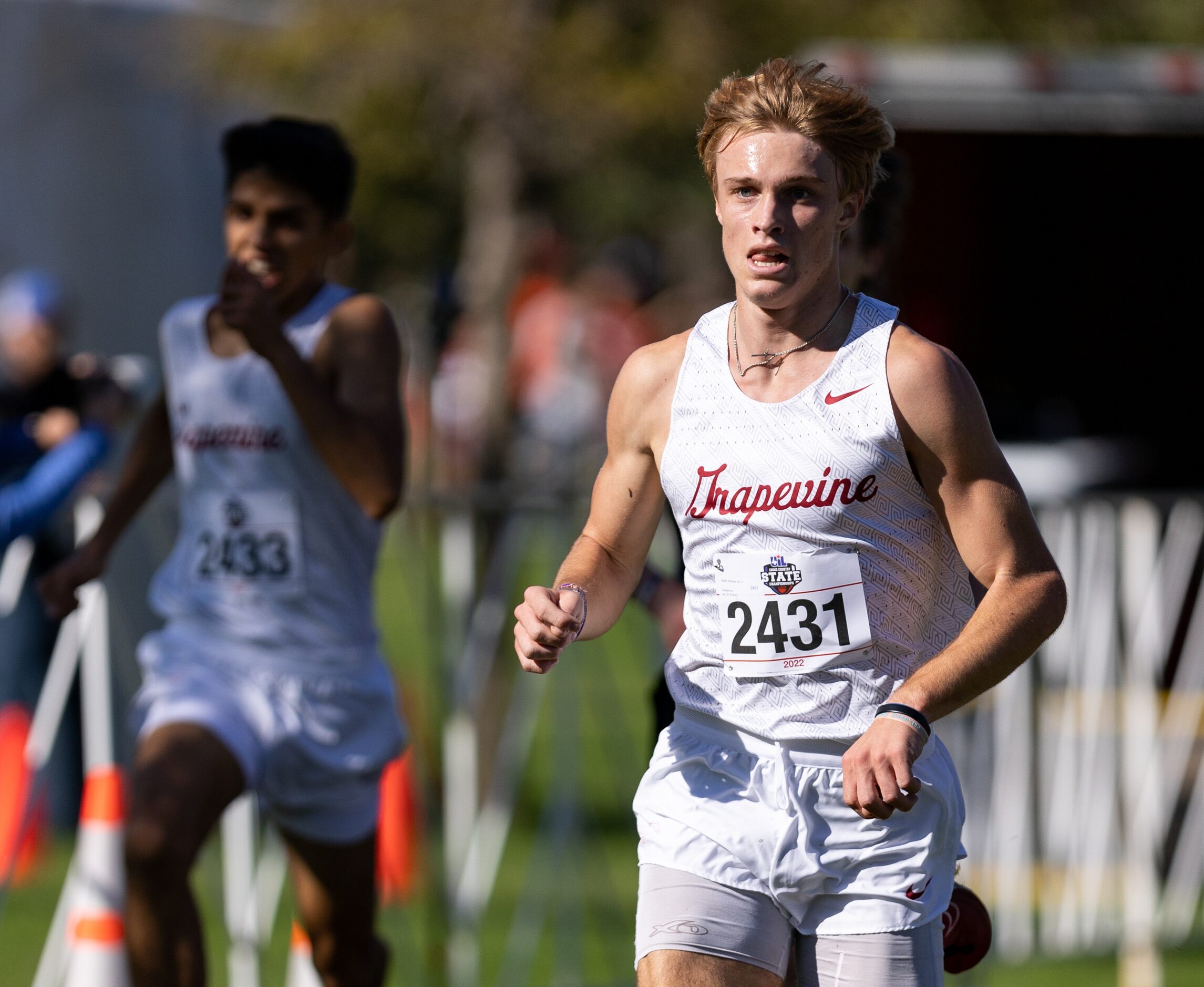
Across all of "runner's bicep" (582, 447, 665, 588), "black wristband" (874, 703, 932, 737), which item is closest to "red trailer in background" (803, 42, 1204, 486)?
"runner's bicep" (582, 447, 665, 588)

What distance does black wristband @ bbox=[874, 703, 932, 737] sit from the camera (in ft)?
8.43

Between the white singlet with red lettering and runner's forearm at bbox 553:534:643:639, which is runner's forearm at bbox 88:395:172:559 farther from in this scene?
the white singlet with red lettering

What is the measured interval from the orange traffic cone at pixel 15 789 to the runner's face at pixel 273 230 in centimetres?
257

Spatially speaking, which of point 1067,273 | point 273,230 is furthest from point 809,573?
point 1067,273

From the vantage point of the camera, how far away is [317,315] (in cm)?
413

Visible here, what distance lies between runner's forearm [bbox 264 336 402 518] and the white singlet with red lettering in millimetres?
1182

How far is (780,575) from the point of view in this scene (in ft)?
9.25

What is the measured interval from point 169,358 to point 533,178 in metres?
6.80

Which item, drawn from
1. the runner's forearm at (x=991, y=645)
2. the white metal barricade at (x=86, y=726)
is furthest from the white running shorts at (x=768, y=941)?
the white metal barricade at (x=86, y=726)

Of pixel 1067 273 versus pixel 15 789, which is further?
pixel 1067 273

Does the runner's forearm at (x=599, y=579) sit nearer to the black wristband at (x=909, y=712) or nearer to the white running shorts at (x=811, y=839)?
the white running shorts at (x=811, y=839)

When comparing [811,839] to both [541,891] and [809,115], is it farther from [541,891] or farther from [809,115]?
[541,891]

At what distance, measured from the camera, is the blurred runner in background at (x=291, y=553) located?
4012mm

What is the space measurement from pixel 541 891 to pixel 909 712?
175 inches
